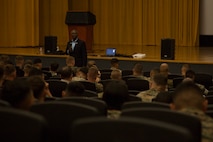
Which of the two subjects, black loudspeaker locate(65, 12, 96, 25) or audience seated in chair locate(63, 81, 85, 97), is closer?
audience seated in chair locate(63, 81, 85, 97)

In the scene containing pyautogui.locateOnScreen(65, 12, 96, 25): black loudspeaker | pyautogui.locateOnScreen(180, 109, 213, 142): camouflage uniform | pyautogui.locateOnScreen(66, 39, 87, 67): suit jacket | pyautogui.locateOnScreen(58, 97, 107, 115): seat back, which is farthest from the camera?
pyautogui.locateOnScreen(65, 12, 96, 25): black loudspeaker

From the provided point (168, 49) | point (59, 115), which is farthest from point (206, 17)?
point (59, 115)

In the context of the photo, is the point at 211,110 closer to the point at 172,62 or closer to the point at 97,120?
the point at 97,120

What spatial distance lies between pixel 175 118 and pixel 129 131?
692 millimetres

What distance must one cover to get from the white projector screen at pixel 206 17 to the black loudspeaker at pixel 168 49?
6121 millimetres

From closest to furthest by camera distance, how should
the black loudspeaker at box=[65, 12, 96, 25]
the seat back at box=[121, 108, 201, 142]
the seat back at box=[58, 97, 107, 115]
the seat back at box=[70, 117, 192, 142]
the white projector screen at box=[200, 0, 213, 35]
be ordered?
the seat back at box=[70, 117, 192, 142]
the seat back at box=[121, 108, 201, 142]
the seat back at box=[58, 97, 107, 115]
the black loudspeaker at box=[65, 12, 96, 25]
the white projector screen at box=[200, 0, 213, 35]

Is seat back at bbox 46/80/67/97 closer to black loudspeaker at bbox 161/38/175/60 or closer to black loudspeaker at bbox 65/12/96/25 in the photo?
black loudspeaker at bbox 161/38/175/60

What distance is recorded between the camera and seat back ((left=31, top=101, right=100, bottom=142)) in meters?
3.39

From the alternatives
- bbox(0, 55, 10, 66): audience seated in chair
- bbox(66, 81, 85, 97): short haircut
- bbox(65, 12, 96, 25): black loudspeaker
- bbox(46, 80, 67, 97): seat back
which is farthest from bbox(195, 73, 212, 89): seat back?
bbox(65, 12, 96, 25): black loudspeaker

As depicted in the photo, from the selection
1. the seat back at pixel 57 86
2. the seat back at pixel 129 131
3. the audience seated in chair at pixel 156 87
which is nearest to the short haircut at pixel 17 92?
the seat back at pixel 129 131

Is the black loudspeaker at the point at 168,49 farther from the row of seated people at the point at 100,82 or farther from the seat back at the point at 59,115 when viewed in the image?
the seat back at the point at 59,115

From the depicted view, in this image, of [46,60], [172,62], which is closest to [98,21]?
[46,60]

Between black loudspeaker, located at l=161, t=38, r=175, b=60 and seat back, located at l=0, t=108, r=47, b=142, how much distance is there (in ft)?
33.6

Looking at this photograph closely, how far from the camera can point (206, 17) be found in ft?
62.0
